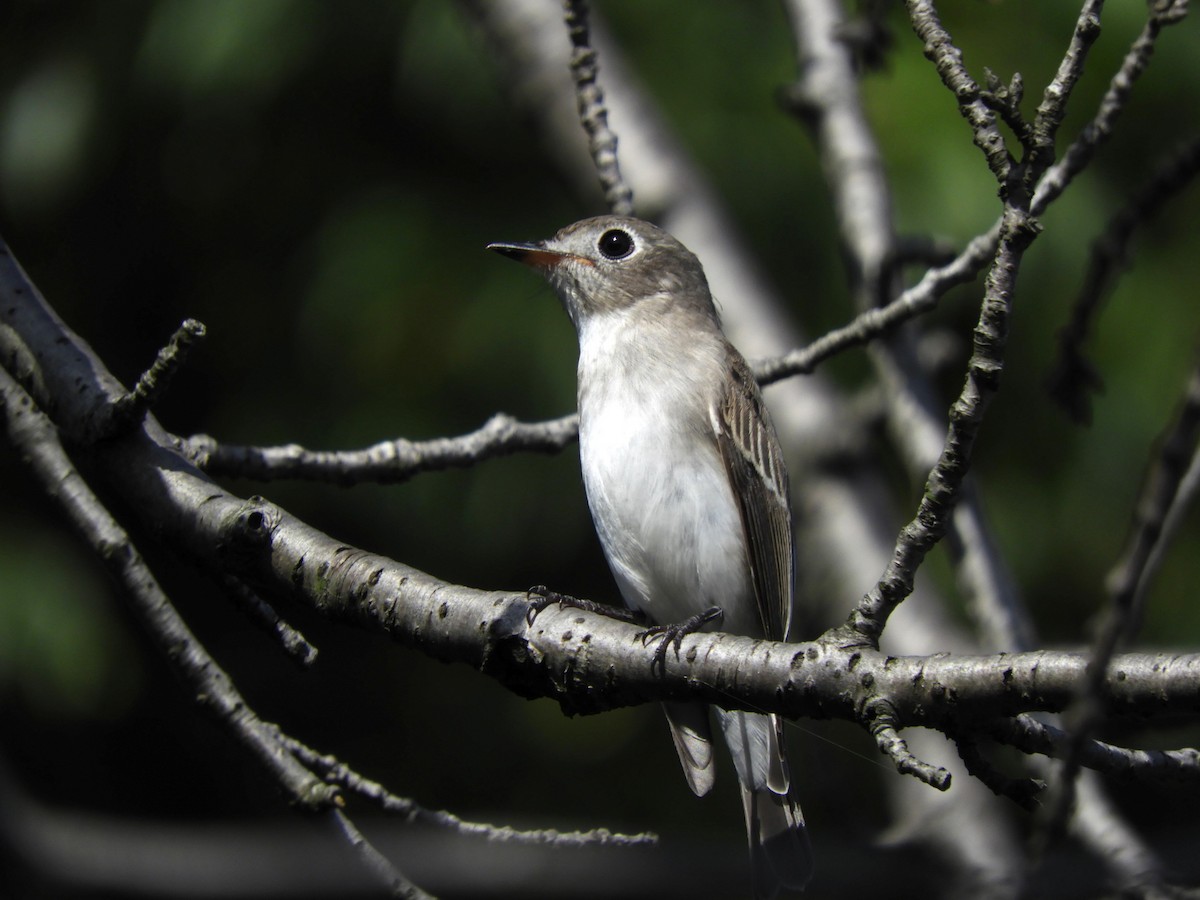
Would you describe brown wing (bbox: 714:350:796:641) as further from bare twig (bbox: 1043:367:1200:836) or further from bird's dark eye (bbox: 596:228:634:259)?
bare twig (bbox: 1043:367:1200:836)

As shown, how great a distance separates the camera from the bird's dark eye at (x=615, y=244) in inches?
177

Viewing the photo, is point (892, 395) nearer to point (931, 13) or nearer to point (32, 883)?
point (931, 13)

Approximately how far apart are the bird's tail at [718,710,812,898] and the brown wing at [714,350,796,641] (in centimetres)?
30

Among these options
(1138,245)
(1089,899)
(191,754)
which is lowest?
(1089,899)

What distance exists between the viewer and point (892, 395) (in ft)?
14.7

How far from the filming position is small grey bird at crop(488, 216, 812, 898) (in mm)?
3646

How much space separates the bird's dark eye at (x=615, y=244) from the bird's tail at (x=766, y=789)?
1.76 metres

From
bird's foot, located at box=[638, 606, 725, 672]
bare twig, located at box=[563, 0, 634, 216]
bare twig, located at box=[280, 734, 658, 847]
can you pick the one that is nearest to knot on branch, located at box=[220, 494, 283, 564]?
bare twig, located at box=[280, 734, 658, 847]

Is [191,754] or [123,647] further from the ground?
[123,647]

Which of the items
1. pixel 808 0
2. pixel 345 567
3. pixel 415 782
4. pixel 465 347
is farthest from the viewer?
pixel 415 782

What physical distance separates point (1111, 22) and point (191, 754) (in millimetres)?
6171

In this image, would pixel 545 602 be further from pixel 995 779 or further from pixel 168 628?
pixel 995 779

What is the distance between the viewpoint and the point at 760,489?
153 inches

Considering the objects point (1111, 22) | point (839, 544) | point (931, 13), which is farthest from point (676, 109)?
point (931, 13)
